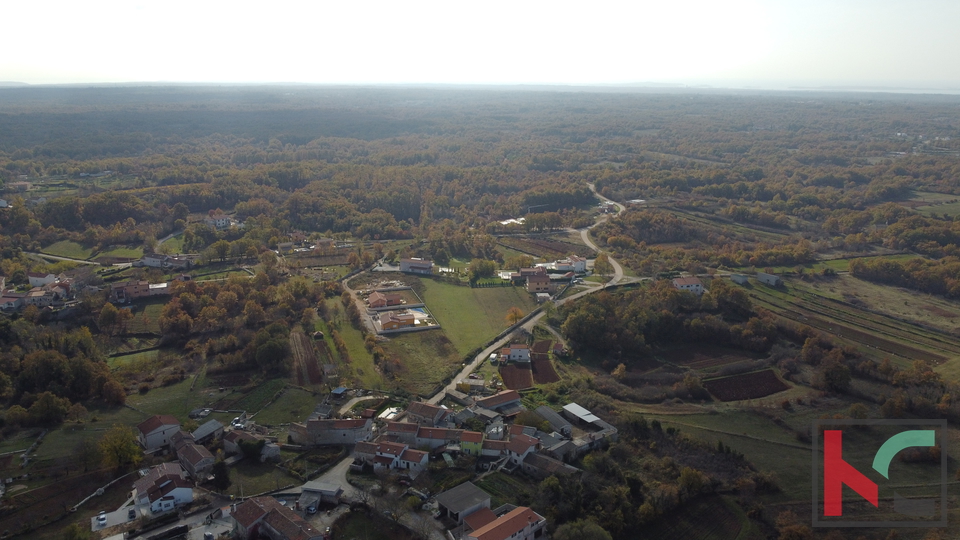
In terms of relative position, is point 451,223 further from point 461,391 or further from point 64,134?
point 64,134

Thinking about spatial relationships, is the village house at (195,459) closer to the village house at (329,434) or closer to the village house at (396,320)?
the village house at (329,434)

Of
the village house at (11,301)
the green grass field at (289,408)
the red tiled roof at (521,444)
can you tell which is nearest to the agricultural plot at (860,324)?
the red tiled roof at (521,444)

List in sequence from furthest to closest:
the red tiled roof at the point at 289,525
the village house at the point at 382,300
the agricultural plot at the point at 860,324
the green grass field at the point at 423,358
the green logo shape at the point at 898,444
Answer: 1. the village house at the point at 382,300
2. the agricultural plot at the point at 860,324
3. the green grass field at the point at 423,358
4. the green logo shape at the point at 898,444
5. the red tiled roof at the point at 289,525

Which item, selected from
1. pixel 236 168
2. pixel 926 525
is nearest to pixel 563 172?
pixel 236 168

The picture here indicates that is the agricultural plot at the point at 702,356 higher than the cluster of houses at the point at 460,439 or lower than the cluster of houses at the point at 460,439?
lower

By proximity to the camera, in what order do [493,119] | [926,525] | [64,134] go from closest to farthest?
[926,525]
[64,134]
[493,119]

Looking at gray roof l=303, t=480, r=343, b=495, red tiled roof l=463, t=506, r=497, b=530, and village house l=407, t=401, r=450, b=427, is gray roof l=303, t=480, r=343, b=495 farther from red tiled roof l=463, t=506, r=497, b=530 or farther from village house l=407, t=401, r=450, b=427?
village house l=407, t=401, r=450, b=427
